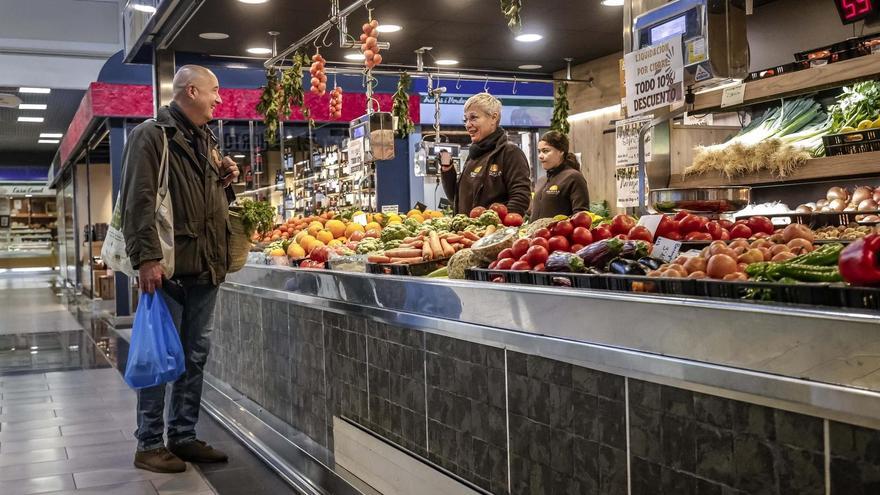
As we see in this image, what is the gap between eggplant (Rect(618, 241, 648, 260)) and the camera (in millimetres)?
2518

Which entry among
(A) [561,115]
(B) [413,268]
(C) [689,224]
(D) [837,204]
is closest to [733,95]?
Answer: (D) [837,204]

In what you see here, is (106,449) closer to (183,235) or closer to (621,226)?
(183,235)

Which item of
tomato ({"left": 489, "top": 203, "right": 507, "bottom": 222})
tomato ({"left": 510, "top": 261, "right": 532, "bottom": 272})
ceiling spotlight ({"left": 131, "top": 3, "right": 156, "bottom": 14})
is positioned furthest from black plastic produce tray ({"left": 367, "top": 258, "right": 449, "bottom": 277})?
ceiling spotlight ({"left": 131, "top": 3, "right": 156, "bottom": 14})

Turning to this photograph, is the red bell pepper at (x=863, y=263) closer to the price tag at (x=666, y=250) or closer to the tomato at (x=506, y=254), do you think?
the price tag at (x=666, y=250)

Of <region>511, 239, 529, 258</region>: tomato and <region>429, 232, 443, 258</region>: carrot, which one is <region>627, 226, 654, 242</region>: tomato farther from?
<region>429, 232, 443, 258</region>: carrot

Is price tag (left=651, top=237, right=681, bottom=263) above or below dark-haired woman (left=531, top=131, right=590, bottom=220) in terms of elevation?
below

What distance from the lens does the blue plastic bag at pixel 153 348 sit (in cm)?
401

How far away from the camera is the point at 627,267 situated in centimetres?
232

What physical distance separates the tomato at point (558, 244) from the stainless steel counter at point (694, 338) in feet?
1.09

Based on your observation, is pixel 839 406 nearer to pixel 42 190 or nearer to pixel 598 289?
pixel 598 289

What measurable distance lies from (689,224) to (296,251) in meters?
2.95

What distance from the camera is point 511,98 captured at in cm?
1513

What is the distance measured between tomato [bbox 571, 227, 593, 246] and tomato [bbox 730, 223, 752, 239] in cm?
45

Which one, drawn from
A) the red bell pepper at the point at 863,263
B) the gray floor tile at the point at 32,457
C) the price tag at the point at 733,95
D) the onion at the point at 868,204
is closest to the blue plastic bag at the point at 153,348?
the gray floor tile at the point at 32,457
